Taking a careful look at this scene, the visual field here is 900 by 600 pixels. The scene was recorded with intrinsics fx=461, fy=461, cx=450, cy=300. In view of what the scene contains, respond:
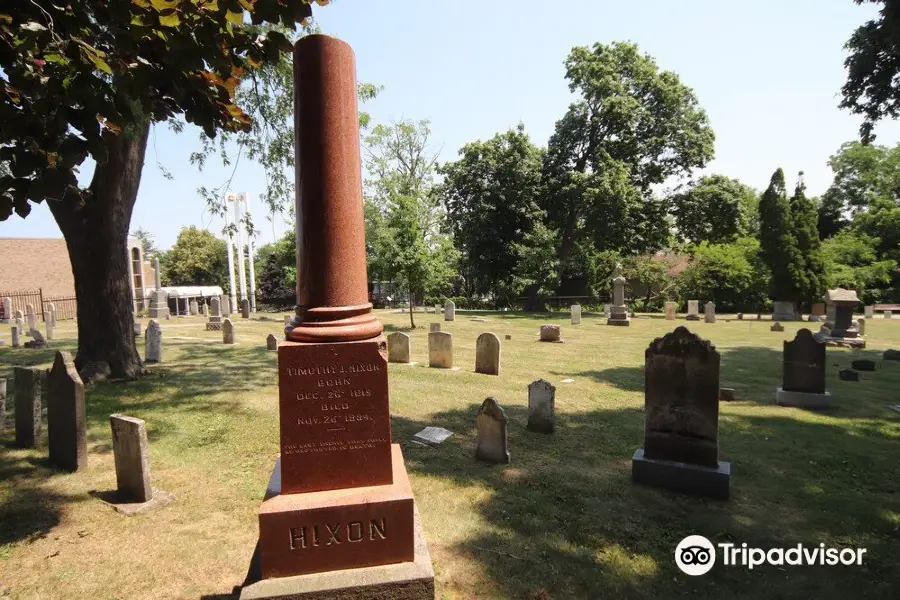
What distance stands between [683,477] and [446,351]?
22.5ft

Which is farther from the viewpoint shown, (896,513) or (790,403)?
(790,403)

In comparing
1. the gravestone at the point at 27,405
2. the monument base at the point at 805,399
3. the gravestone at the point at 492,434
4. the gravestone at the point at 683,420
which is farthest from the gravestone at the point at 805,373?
the gravestone at the point at 27,405

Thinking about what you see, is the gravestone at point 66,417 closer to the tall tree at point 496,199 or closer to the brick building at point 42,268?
the tall tree at point 496,199

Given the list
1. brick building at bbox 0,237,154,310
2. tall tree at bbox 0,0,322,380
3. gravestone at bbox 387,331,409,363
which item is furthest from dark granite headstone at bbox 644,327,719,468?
brick building at bbox 0,237,154,310

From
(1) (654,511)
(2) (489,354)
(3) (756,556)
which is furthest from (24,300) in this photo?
(3) (756,556)

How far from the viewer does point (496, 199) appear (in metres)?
29.9

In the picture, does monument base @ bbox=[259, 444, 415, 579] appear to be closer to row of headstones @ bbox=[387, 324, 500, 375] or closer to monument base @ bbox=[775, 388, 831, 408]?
row of headstones @ bbox=[387, 324, 500, 375]

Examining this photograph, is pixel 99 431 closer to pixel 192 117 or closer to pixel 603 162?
pixel 192 117

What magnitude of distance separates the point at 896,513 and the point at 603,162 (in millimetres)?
25246

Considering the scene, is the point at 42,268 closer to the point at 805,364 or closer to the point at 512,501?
the point at 512,501

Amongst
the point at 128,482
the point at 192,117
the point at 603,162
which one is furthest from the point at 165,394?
the point at 603,162

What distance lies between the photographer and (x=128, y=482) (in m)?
4.64

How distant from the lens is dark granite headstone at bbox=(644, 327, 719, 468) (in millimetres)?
4988

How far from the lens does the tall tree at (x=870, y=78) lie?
1156 cm
